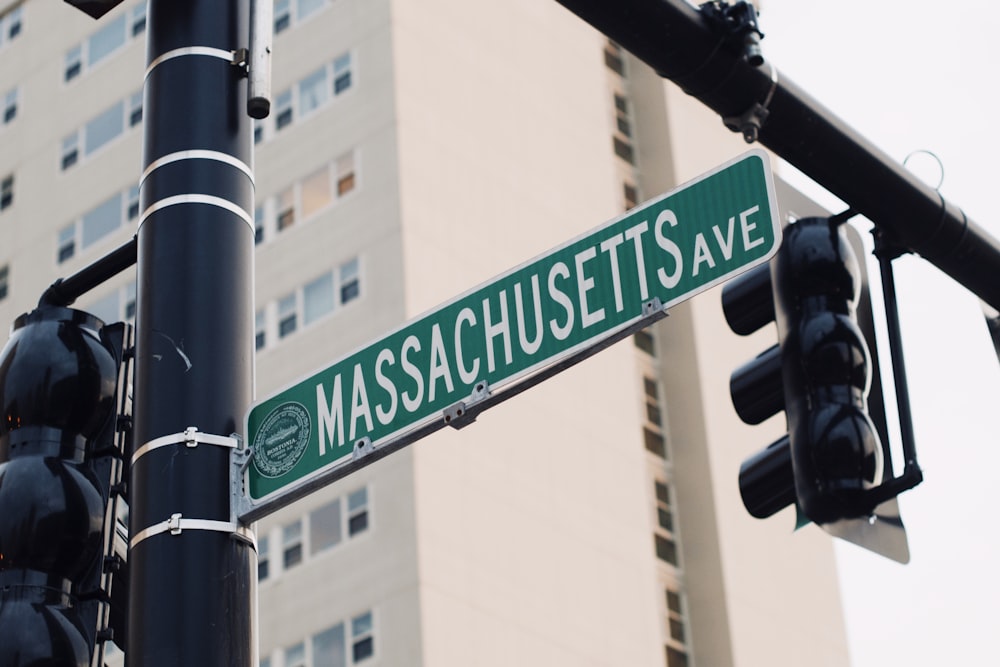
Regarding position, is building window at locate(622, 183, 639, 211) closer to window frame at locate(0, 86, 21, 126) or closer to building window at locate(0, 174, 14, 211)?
building window at locate(0, 174, 14, 211)

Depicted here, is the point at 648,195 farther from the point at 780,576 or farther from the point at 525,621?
the point at 525,621

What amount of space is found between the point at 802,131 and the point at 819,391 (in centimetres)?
80

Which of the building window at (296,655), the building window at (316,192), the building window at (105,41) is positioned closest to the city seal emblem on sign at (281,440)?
the building window at (296,655)

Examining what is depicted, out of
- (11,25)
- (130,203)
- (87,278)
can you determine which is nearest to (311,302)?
(130,203)

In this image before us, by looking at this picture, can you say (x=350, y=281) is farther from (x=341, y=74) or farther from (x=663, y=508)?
(x=663, y=508)

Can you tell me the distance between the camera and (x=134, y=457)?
5.07 m

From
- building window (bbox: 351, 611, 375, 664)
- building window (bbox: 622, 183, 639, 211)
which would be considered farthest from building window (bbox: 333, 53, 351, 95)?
building window (bbox: 351, 611, 375, 664)

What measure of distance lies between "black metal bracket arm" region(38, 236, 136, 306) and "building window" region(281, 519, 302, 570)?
105ft

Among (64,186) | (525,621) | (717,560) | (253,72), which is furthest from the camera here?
(64,186)

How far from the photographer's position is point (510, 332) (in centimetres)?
495

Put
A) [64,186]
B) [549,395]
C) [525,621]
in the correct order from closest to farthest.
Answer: [525,621] < [549,395] < [64,186]

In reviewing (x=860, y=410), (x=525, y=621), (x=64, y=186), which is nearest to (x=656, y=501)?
(x=525, y=621)

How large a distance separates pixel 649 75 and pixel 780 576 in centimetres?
1368

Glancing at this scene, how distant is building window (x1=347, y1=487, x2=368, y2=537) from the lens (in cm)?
3634
